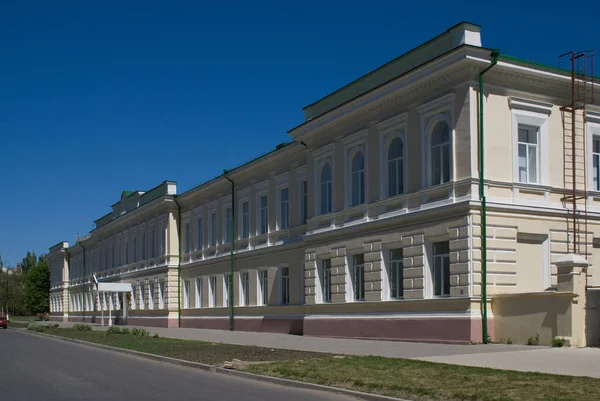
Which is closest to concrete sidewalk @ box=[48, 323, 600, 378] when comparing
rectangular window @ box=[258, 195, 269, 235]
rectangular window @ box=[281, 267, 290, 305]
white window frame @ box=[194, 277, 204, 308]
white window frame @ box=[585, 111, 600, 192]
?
white window frame @ box=[585, 111, 600, 192]

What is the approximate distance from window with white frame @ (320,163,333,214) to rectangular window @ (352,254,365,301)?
3.03m

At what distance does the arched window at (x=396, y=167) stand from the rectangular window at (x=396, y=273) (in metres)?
2.12

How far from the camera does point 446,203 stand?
2247cm

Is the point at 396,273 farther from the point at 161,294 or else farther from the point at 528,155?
the point at 161,294

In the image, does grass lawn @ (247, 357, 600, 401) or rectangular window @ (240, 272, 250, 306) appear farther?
rectangular window @ (240, 272, 250, 306)

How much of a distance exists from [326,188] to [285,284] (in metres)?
7.09

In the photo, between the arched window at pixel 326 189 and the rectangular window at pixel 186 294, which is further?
the rectangular window at pixel 186 294

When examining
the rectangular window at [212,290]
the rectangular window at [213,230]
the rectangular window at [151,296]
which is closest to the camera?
the rectangular window at [212,290]

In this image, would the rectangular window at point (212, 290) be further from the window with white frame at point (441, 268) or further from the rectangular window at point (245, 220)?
the window with white frame at point (441, 268)

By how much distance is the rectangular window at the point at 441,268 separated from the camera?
22844mm

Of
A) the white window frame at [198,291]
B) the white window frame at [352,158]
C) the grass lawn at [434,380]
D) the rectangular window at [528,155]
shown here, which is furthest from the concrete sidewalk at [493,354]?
the white window frame at [198,291]

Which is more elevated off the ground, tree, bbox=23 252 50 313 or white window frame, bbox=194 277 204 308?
white window frame, bbox=194 277 204 308

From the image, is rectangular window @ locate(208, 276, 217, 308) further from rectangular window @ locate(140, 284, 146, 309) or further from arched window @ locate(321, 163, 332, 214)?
arched window @ locate(321, 163, 332, 214)

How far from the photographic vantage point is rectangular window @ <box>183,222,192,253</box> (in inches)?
1911
